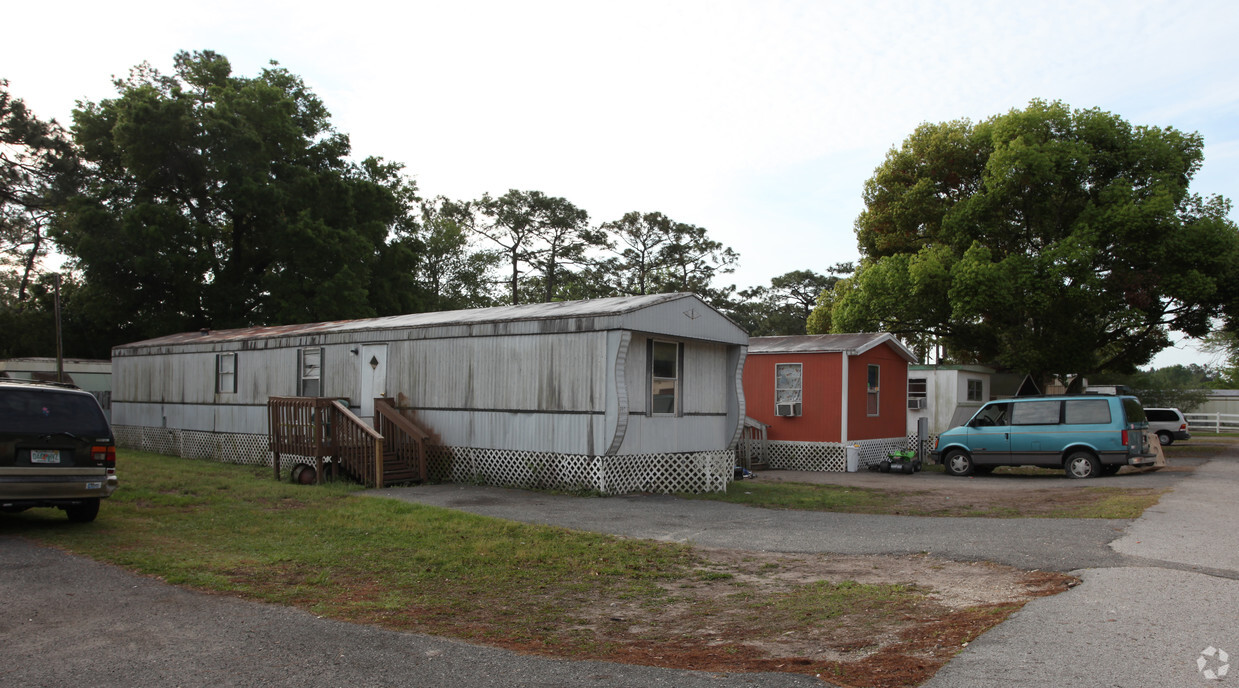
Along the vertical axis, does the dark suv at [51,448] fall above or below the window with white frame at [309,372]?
below

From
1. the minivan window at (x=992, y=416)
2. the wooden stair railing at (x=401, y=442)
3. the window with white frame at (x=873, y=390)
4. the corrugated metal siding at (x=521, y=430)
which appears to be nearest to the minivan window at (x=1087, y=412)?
the minivan window at (x=992, y=416)

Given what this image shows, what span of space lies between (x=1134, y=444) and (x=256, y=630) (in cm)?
1733

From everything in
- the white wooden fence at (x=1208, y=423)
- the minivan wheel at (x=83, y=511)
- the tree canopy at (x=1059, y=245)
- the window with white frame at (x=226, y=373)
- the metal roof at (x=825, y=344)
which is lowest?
the white wooden fence at (x=1208, y=423)

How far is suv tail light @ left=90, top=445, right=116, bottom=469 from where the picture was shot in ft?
30.2

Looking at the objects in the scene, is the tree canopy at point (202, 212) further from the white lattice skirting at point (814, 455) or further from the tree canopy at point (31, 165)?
the white lattice skirting at point (814, 455)

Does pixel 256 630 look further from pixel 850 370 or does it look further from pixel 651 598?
pixel 850 370

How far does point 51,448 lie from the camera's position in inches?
350

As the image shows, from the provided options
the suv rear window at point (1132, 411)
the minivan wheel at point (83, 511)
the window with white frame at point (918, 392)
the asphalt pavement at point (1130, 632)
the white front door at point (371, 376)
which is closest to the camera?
the asphalt pavement at point (1130, 632)

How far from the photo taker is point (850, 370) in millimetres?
20125

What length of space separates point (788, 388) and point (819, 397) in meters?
0.81

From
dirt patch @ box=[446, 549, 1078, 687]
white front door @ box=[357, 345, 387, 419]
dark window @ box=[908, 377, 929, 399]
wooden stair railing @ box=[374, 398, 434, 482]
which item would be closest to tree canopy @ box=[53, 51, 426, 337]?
white front door @ box=[357, 345, 387, 419]

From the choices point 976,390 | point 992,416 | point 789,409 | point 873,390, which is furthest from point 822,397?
point 976,390

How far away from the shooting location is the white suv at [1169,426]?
101 ft

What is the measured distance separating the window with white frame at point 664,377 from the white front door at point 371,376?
5.63 m
